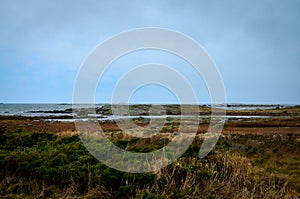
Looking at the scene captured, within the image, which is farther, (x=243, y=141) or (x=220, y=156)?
(x=243, y=141)

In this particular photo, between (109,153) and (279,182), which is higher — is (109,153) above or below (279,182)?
above

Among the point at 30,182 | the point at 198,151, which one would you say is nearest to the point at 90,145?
the point at 30,182

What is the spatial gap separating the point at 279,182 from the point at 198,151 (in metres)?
2.95

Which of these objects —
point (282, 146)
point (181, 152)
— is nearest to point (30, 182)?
point (181, 152)

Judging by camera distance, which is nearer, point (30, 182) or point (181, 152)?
point (30, 182)

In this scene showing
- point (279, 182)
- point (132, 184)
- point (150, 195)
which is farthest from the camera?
point (279, 182)

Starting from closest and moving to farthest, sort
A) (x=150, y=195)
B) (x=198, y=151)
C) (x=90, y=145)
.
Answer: (x=150, y=195) → (x=90, y=145) → (x=198, y=151)

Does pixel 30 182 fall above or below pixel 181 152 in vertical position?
below

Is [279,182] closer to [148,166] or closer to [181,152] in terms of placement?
[181,152]

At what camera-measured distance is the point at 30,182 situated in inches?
263

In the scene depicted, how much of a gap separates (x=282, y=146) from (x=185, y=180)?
40.4 feet

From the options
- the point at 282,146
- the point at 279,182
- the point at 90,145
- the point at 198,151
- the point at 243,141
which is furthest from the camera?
the point at 243,141

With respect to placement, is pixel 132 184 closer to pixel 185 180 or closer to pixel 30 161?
pixel 185 180

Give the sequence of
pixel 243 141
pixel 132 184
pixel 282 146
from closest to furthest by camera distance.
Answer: pixel 132 184 → pixel 282 146 → pixel 243 141
